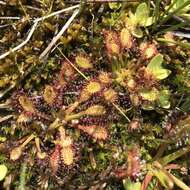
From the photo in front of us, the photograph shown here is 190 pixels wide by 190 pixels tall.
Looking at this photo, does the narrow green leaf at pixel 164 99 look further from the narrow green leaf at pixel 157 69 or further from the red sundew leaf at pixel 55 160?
the red sundew leaf at pixel 55 160

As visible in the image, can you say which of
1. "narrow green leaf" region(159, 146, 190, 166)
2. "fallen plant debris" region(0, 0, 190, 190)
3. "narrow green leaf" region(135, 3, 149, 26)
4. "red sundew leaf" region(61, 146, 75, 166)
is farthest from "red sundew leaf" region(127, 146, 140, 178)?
"narrow green leaf" region(135, 3, 149, 26)

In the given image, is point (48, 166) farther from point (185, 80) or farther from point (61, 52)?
point (185, 80)

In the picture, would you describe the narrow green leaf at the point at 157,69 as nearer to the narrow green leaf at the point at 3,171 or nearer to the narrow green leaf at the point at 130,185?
the narrow green leaf at the point at 130,185

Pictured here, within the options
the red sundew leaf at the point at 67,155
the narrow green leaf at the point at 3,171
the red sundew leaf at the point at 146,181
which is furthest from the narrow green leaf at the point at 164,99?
the narrow green leaf at the point at 3,171

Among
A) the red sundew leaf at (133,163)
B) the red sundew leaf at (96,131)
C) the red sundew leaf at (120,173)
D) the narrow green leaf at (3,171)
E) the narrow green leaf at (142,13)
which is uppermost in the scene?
the narrow green leaf at (142,13)

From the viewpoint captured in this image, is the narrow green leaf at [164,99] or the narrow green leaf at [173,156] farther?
the narrow green leaf at [164,99]

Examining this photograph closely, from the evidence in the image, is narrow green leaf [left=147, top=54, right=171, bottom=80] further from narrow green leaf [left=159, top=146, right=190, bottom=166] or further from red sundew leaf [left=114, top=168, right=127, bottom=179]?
red sundew leaf [left=114, top=168, right=127, bottom=179]

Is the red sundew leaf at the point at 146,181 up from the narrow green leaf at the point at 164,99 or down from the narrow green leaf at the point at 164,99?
down
